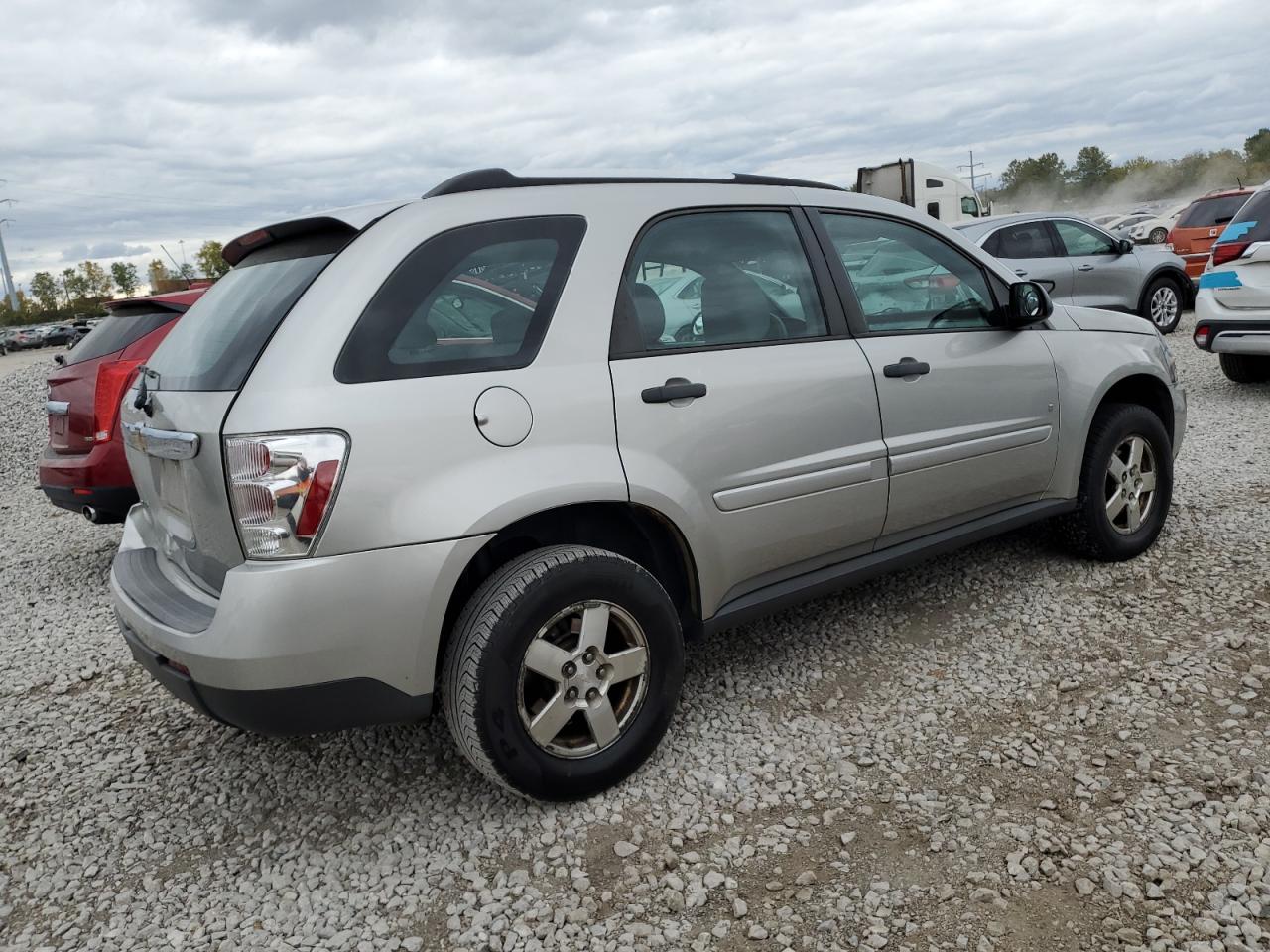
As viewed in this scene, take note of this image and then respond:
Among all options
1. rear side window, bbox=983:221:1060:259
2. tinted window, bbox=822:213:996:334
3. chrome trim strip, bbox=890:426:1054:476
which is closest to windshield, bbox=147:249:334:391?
tinted window, bbox=822:213:996:334

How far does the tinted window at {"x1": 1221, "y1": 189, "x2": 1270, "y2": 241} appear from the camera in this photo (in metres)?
7.89

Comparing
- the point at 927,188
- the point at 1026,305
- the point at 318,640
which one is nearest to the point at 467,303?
the point at 318,640

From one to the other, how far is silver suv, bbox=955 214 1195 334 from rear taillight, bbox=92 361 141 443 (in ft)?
27.0

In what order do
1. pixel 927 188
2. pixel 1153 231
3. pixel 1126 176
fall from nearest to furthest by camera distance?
1. pixel 927 188
2. pixel 1153 231
3. pixel 1126 176

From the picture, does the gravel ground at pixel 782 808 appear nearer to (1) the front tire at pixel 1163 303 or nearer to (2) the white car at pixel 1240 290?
(2) the white car at pixel 1240 290

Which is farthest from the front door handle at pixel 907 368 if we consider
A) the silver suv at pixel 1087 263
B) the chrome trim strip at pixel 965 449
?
the silver suv at pixel 1087 263

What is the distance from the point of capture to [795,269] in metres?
3.45

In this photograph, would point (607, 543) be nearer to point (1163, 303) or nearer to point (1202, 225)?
point (1163, 303)

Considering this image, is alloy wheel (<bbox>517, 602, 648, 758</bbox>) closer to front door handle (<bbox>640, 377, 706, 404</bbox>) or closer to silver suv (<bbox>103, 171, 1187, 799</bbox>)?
silver suv (<bbox>103, 171, 1187, 799</bbox>)

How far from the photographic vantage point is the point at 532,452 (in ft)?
8.71

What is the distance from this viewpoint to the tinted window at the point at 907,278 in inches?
142

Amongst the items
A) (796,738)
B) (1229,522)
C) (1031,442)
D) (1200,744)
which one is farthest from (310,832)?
(1229,522)

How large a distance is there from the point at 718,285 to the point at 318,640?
67.1 inches

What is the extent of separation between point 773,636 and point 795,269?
5.01ft
